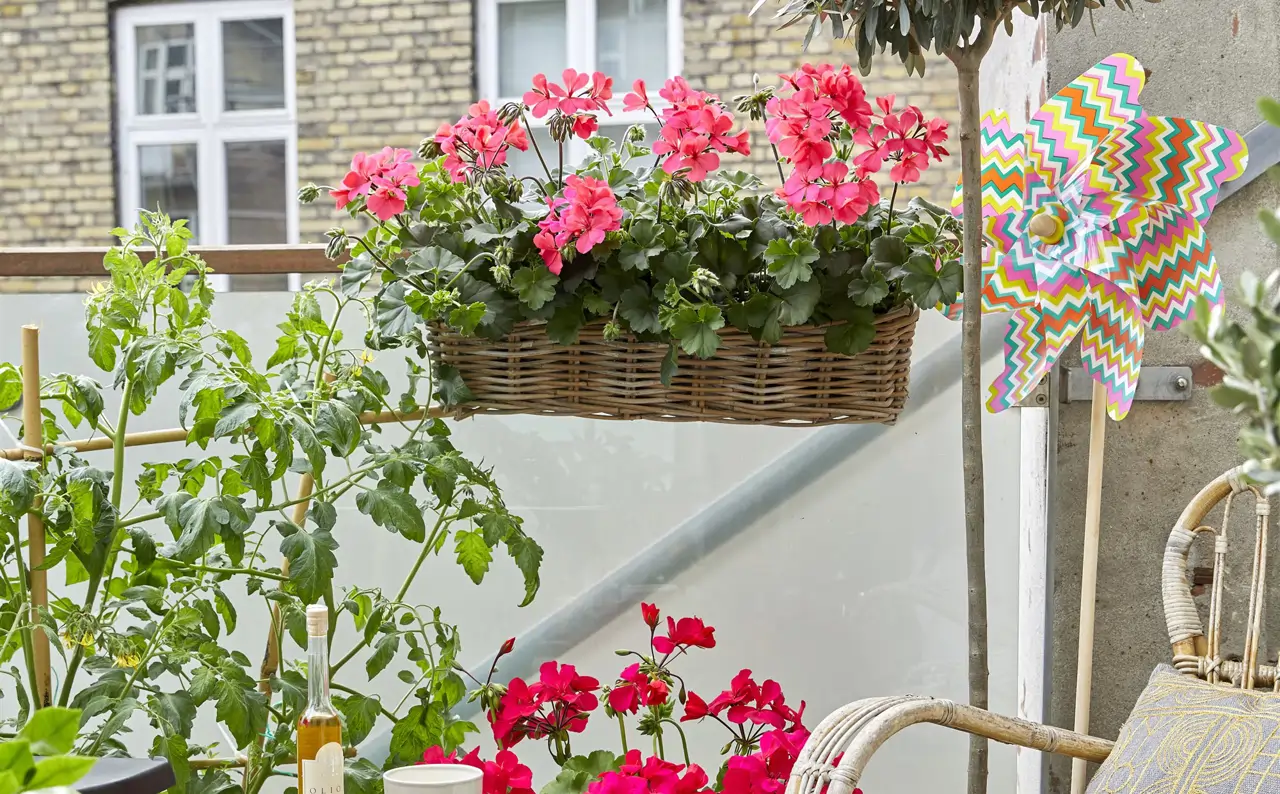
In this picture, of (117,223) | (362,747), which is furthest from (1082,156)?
(117,223)

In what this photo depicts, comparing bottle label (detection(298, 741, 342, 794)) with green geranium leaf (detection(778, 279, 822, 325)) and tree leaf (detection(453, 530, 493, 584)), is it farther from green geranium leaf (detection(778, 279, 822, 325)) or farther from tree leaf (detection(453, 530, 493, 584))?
green geranium leaf (detection(778, 279, 822, 325))

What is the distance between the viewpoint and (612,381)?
1.25 m

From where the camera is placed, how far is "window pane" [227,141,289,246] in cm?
508

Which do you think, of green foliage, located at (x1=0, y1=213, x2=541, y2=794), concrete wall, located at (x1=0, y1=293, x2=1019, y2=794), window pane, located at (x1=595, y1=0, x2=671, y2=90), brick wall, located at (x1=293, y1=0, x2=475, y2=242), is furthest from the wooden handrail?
window pane, located at (x1=595, y1=0, x2=671, y2=90)

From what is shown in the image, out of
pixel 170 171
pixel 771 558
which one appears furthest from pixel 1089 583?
pixel 170 171

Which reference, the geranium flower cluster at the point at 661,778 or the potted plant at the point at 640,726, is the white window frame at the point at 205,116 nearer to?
the potted plant at the point at 640,726

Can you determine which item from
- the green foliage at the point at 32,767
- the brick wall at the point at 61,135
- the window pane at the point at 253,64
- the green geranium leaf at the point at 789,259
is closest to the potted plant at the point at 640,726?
the green geranium leaf at the point at 789,259

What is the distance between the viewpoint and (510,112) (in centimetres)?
124

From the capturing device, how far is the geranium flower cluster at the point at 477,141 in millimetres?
1248

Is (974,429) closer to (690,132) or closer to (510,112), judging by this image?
(690,132)

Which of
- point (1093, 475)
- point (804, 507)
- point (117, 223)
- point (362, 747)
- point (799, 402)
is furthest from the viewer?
point (117, 223)

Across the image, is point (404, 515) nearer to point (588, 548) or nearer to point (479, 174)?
point (479, 174)

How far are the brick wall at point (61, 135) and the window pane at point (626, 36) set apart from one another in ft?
7.59

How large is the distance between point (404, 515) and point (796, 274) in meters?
0.49
